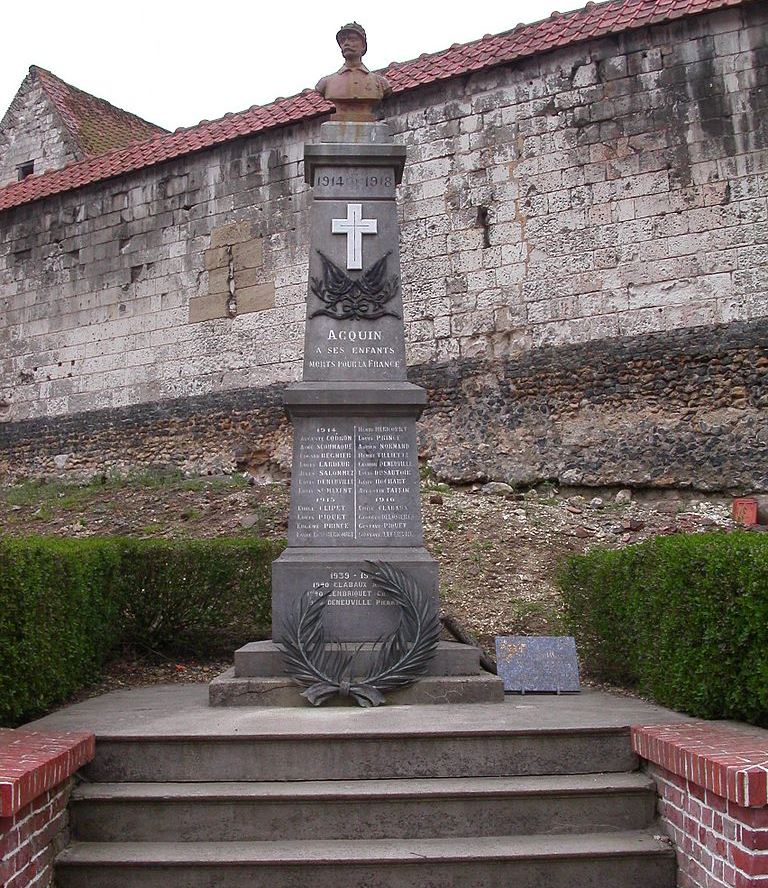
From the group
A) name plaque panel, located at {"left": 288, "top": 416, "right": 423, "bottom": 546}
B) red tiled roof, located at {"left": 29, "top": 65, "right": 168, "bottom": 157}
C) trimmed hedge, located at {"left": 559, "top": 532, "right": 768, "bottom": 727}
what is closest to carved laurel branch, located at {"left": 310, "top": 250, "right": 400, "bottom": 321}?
name plaque panel, located at {"left": 288, "top": 416, "right": 423, "bottom": 546}

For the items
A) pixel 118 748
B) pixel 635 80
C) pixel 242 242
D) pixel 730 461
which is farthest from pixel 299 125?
pixel 118 748

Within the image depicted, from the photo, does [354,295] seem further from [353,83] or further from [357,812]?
[357,812]

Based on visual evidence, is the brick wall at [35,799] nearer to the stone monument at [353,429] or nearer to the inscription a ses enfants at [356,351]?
the stone monument at [353,429]

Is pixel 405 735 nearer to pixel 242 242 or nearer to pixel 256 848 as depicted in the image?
pixel 256 848

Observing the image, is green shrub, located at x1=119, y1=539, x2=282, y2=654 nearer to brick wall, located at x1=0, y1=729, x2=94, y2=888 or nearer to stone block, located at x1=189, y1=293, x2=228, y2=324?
brick wall, located at x1=0, y1=729, x2=94, y2=888

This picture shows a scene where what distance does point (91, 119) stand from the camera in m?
21.4

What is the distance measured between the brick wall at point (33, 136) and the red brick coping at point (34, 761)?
17.9 meters

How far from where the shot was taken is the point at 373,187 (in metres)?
6.76

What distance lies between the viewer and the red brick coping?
354 centimetres

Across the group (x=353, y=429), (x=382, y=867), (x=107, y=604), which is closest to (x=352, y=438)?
(x=353, y=429)

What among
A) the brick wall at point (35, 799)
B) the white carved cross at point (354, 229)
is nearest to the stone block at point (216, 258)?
the white carved cross at point (354, 229)

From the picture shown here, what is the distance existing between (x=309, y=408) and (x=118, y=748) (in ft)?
8.38

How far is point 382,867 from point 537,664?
8.48ft

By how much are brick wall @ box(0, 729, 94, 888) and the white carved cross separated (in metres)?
3.59
